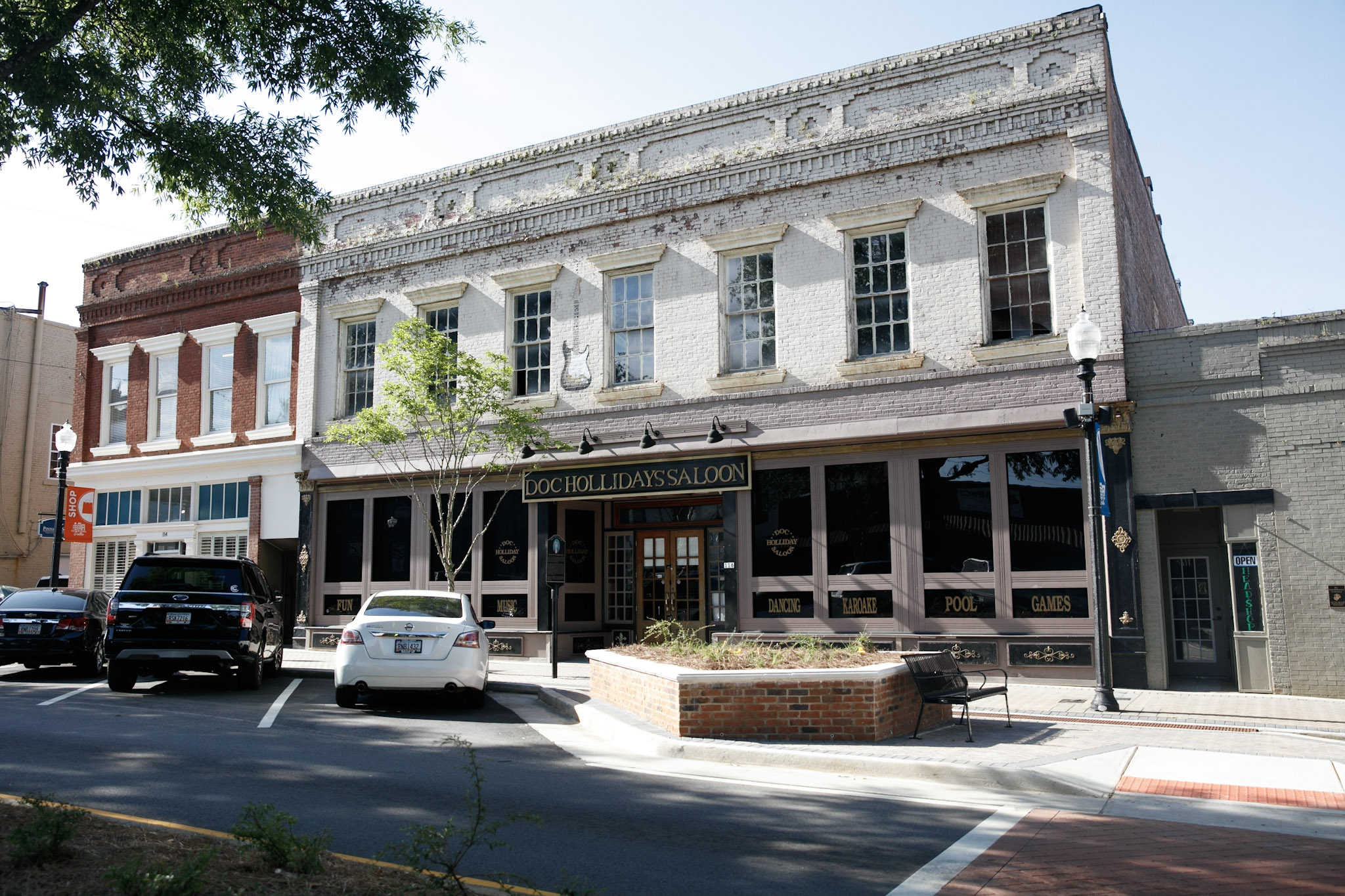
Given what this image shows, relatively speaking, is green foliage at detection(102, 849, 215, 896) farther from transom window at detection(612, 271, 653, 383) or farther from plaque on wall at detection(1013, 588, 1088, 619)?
transom window at detection(612, 271, 653, 383)

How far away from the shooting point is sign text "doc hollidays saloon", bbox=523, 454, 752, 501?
55.4 ft

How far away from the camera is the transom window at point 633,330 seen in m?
18.2

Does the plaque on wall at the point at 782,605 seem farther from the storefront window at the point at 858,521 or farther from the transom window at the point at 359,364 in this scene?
the transom window at the point at 359,364

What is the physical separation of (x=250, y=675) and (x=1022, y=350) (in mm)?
11686

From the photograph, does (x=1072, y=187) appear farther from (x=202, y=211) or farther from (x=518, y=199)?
(x=202, y=211)

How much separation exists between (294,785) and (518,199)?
1420 centimetres

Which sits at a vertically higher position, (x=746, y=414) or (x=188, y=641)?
(x=746, y=414)

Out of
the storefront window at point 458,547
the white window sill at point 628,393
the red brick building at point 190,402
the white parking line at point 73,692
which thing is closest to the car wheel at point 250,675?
the white parking line at point 73,692

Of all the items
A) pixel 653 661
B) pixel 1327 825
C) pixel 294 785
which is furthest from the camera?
pixel 653 661

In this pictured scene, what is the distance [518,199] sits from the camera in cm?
1978

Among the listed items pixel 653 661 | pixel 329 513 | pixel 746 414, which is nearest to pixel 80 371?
pixel 329 513

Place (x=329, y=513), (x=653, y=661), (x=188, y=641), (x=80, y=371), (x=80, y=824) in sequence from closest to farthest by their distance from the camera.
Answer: (x=80, y=824)
(x=653, y=661)
(x=188, y=641)
(x=329, y=513)
(x=80, y=371)

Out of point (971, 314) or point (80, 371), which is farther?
point (80, 371)

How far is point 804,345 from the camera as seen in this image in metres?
16.6
